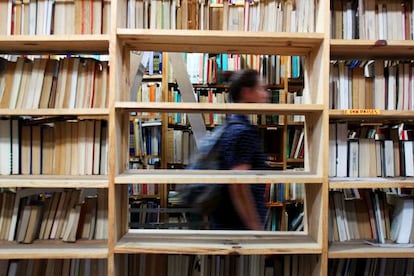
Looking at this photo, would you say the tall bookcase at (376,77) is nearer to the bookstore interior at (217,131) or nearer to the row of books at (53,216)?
the bookstore interior at (217,131)

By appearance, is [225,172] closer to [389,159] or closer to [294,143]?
[389,159]

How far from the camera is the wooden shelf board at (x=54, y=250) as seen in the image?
151cm

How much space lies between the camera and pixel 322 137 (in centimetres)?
158

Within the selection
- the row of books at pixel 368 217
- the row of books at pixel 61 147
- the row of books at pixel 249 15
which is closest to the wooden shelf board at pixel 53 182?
the row of books at pixel 61 147

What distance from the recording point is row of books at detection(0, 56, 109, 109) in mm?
1694

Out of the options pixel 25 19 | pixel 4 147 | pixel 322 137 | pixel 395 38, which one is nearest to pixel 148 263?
pixel 4 147

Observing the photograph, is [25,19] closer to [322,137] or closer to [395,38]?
[322,137]

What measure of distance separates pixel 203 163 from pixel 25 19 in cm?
106

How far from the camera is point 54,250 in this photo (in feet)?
5.08

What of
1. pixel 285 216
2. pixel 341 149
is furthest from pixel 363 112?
pixel 285 216

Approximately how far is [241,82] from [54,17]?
0.91 metres

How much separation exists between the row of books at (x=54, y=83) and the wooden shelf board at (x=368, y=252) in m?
1.20

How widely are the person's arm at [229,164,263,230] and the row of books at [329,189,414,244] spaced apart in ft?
1.17

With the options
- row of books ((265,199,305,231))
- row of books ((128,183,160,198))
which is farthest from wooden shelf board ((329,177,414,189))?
row of books ((128,183,160,198))
